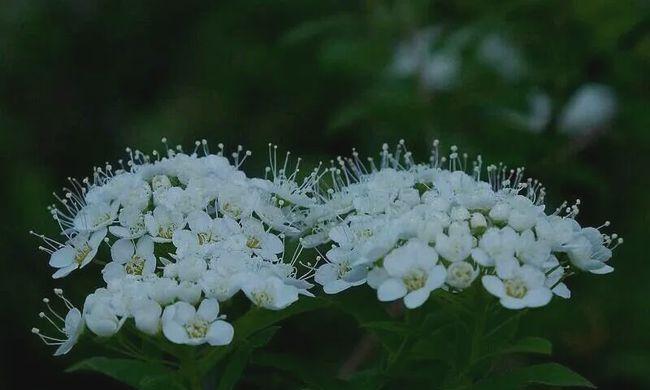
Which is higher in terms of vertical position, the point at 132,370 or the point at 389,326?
the point at 389,326

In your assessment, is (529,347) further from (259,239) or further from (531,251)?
(259,239)

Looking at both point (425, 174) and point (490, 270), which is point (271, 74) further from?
point (490, 270)

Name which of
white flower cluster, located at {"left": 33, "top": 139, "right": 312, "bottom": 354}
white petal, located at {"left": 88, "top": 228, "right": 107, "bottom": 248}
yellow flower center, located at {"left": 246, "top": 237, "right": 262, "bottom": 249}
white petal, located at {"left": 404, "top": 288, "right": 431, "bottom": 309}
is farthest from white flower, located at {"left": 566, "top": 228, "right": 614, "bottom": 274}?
white petal, located at {"left": 88, "top": 228, "right": 107, "bottom": 248}

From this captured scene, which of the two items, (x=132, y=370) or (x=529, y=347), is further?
(x=132, y=370)

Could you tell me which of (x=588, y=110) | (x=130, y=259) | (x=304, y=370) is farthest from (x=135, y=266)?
(x=588, y=110)

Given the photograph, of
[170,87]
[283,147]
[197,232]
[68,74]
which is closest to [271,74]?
[283,147]

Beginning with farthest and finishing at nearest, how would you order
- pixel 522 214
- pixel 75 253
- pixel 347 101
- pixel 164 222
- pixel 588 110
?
1. pixel 347 101
2. pixel 588 110
3. pixel 75 253
4. pixel 164 222
5. pixel 522 214

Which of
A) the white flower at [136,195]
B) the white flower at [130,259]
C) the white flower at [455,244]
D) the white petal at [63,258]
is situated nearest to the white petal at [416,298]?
the white flower at [455,244]

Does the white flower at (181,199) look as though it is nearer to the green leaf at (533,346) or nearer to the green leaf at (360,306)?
the green leaf at (360,306)
